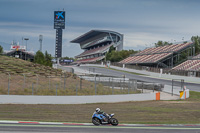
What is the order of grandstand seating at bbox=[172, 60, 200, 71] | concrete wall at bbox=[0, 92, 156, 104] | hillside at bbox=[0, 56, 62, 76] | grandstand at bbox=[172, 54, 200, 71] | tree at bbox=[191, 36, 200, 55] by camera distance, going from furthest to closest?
1. tree at bbox=[191, 36, 200, 55]
2. grandstand at bbox=[172, 54, 200, 71]
3. grandstand seating at bbox=[172, 60, 200, 71]
4. hillside at bbox=[0, 56, 62, 76]
5. concrete wall at bbox=[0, 92, 156, 104]

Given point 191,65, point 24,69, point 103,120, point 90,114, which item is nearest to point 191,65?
point 191,65

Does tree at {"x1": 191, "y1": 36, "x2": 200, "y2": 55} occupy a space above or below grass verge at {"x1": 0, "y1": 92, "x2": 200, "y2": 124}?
above

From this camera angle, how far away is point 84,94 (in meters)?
30.8

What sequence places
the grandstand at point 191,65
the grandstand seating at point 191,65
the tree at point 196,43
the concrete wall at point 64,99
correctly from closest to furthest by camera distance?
the concrete wall at point 64,99
the grandstand seating at point 191,65
the grandstand at point 191,65
the tree at point 196,43

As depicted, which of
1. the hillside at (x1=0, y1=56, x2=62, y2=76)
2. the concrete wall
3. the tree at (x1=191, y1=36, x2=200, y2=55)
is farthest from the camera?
the tree at (x1=191, y1=36, x2=200, y2=55)

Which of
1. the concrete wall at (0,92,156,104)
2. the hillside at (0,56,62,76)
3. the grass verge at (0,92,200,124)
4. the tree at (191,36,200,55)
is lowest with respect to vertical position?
the grass verge at (0,92,200,124)

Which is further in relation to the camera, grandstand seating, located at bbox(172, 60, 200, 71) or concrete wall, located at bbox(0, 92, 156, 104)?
grandstand seating, located at bbox(172, 60, 200, 71)

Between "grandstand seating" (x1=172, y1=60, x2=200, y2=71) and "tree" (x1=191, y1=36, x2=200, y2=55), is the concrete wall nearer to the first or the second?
"grandstand seating" (x1=172, y1=60, x2=200, y2=71)

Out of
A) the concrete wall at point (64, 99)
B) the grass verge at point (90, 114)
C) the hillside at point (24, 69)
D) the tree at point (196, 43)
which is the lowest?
the grass verge at point (90, 114)

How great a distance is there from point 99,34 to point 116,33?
14796 mm

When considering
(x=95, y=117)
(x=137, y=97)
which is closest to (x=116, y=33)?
(x=137, y=97)

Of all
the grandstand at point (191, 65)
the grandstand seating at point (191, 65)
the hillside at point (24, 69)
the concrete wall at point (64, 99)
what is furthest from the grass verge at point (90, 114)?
the grandstand at point (191, 65)

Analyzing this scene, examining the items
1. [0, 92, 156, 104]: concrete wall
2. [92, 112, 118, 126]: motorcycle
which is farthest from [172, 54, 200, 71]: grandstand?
[92, 112, 118, 126]: motorcycle

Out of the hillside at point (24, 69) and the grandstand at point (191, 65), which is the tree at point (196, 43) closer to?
the grandstand at point (191, 65)
